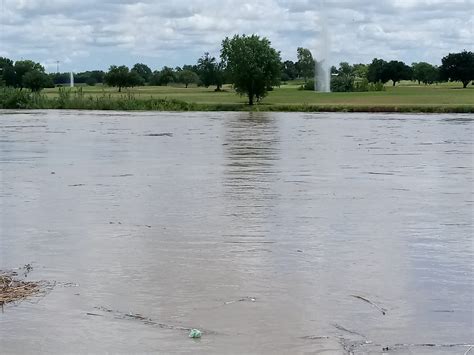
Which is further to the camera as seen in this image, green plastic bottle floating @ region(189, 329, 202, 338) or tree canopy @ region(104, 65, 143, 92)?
tree canopy @ region(104, 65, 143, 92)

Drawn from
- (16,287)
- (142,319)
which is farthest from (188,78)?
(142,319)

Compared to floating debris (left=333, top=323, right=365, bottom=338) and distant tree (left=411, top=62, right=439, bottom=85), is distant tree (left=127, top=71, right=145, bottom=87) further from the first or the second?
floating debris (left=333, top=323, right=365, bottom=338)

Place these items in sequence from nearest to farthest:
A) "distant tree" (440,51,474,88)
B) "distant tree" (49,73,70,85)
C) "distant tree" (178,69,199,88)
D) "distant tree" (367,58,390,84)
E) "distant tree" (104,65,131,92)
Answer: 1. "distant tree" (440,51,474,88)
2. "distant tree" (104,65,131,92)
3. "distant tree" (49,73,70,85)
4. "distant tree" (367,58,390,84)
5. "distant tree" (178,69,199,88)

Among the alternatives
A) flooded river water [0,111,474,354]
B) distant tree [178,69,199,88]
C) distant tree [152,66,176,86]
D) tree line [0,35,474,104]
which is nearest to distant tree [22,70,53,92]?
tree line [0,35,474,104]

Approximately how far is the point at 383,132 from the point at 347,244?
3452 centimetres

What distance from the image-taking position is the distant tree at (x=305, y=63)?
188250 millimetres

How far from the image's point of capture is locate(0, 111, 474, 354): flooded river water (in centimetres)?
757

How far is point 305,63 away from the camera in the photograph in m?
191

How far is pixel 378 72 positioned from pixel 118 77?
2174 inches

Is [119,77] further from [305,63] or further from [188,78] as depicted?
[305,63]

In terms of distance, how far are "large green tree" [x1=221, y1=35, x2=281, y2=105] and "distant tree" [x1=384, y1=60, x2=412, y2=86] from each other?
84.6 m

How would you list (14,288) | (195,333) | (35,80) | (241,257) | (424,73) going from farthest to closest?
(424,73), (35,80), (241,257), (14,288), (195,333)

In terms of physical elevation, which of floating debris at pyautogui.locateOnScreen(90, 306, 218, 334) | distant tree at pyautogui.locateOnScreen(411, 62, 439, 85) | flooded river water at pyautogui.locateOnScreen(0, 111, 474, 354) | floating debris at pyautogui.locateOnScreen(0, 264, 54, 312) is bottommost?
flooded river water at pyautogui.locateOnScreen(0, 111, 474, 354)

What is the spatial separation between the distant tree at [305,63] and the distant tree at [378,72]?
544 inches
